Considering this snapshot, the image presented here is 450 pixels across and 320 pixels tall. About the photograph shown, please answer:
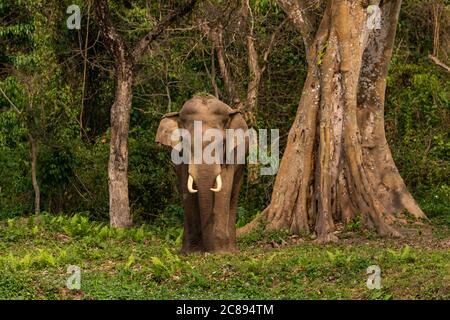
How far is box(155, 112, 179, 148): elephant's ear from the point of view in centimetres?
1758

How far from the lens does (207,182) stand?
17141mm

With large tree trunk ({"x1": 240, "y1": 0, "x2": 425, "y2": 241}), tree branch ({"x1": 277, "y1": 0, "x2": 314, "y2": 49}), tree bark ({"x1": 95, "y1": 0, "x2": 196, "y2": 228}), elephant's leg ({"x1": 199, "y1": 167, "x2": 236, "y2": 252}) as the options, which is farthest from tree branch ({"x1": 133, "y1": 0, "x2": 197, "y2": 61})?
elephant's leg ({"x1": 199, "y1": 167, "x2": 236, "y2": 252})

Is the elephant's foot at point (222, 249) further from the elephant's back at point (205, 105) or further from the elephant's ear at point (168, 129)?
the elephant's back at point (205, 105)

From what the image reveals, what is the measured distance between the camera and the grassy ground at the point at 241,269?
47.3 ft

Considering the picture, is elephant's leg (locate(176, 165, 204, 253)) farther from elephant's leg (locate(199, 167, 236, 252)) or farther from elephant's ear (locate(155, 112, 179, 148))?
elephant's ear (locate(155, 112, 179, 148))

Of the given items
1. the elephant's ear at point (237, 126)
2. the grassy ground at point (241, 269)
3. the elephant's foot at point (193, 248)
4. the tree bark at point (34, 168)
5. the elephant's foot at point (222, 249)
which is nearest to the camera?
the grassy ground at point (241, 269)

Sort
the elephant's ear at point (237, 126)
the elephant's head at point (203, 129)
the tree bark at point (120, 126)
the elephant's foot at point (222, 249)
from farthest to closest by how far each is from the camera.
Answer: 1. the tree bark at point (120, 126)
2. the elephant's foot at point (222, 249)
3. the elephant's ear at point (237, 126)
4. the elephant's head at point (203, 129)

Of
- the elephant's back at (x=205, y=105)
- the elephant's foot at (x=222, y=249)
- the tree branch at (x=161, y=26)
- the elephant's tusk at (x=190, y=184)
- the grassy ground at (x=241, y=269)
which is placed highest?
the tree branch at (x=161, y=26)

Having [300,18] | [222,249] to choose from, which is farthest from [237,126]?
[300,18]

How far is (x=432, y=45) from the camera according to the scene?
27.9 m

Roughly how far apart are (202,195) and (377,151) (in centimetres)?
574

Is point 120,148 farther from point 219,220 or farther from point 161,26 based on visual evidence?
point 219,220

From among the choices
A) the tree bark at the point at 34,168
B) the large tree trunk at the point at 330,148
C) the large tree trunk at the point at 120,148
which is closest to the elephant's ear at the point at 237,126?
the large tree trunk at the point at 330,148

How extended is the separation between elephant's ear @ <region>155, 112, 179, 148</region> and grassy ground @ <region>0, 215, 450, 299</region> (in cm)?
157
